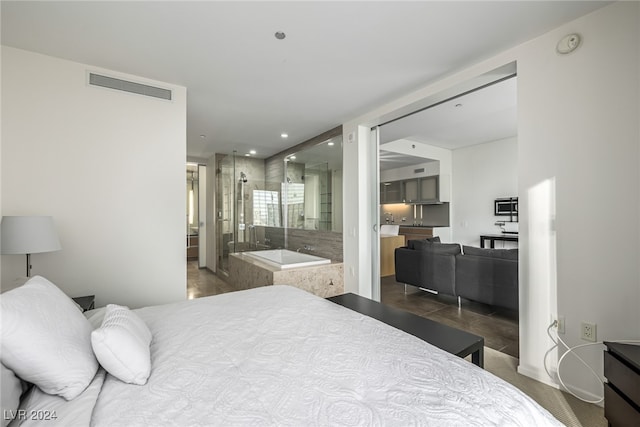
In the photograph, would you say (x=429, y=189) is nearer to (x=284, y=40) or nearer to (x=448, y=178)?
(x=448, y=178)

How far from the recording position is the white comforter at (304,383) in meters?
0.85

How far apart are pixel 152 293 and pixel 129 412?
2.11 m

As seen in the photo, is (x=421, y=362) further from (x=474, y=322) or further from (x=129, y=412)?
(x=474, y=322)

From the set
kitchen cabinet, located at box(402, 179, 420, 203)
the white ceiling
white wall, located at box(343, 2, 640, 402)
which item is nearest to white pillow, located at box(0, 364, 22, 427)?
the white ceiling

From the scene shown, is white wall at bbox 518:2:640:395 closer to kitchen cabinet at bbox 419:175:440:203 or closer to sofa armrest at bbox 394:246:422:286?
sofa armrest at bbox 394:246:422:286

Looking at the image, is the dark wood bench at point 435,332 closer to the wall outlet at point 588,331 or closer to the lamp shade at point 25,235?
the wall outlet at point 588,331

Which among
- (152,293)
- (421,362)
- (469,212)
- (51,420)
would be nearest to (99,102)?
(152,293)

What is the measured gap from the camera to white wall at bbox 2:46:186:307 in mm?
2186

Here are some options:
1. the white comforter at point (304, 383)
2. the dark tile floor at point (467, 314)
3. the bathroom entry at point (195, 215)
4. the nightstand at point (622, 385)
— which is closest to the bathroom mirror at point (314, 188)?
the dark tile floor at point (467, 314)

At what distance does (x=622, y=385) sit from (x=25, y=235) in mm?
3544

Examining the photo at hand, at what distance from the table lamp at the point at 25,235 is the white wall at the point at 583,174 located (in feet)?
11.3

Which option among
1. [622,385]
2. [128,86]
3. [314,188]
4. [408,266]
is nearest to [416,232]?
[408,266]

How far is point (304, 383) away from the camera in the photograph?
1007 millimetres

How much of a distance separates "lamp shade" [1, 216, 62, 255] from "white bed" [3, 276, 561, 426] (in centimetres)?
89
